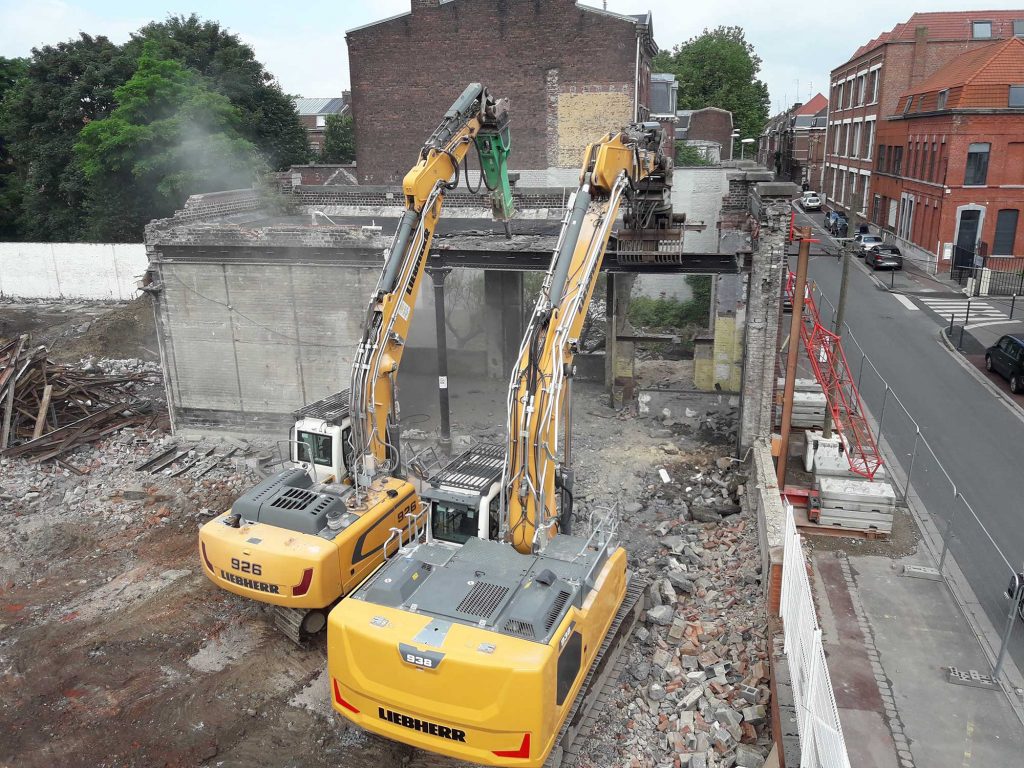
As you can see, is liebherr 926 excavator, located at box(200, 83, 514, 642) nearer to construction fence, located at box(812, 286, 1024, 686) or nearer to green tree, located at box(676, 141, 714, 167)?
construction fence, located at box(812, 286, 1024, 686)

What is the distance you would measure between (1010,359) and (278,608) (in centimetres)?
2071

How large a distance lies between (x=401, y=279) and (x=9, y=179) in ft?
138

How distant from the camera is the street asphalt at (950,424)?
13.5 metres

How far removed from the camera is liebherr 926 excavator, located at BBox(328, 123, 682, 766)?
298 inches

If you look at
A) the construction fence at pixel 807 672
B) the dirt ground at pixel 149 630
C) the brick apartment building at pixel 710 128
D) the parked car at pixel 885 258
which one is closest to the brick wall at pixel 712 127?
the brick apartment building at pixel 710 128

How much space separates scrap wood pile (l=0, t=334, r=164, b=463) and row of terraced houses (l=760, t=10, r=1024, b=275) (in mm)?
30666

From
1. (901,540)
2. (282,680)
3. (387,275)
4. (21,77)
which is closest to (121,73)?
(21,77)

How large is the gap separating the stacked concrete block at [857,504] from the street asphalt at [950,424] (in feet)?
3.52

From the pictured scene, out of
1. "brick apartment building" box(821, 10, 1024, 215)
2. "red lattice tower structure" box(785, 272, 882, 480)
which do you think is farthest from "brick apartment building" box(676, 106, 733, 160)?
"red lattice tower structure" box(785, 272, 882, 480)

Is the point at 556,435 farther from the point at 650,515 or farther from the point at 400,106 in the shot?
the point at 400,106

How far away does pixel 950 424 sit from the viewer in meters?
19.4

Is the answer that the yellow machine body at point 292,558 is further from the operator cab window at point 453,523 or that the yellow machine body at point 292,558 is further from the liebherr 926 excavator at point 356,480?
the operator cab window at point 453,523

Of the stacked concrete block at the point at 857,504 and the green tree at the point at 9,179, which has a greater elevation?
the green tree at the point at 9,179

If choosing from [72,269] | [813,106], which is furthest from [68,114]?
[813,106]
